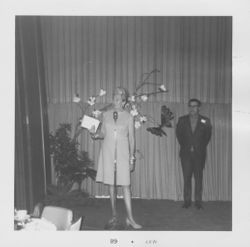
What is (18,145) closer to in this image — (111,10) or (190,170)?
(111,10)

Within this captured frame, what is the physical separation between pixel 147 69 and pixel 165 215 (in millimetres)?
708

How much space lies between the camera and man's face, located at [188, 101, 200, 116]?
214 centimetres

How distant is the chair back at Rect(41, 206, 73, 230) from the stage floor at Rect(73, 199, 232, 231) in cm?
15

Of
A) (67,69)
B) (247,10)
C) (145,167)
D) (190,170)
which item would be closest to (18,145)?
(67,69)

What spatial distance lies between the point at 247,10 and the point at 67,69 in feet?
2.84

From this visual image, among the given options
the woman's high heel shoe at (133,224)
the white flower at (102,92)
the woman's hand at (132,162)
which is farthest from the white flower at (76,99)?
the woman's high heel shoe at (133,224)

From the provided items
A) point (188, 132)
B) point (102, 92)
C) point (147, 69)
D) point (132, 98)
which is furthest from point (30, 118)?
point (188, 132)

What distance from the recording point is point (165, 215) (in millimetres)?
2035

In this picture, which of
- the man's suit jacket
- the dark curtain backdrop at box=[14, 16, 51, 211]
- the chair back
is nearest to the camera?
the chair back

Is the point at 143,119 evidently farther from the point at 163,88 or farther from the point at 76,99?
the point at 76,99

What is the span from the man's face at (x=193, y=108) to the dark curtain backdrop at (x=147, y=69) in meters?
0.03

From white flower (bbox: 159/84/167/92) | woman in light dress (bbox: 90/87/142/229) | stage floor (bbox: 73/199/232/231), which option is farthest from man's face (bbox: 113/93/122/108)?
stage floor (bbox: 73/199/232/231)

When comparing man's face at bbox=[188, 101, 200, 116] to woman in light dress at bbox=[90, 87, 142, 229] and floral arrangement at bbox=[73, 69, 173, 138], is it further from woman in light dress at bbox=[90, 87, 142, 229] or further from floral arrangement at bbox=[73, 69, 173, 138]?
woman in light dress at bbox=[90, 87, 142, 229]

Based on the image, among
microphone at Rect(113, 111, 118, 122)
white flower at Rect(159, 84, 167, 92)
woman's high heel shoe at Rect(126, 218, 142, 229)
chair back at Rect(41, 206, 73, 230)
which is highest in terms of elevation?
white flower at Rect(159, 84, 167, 92)
